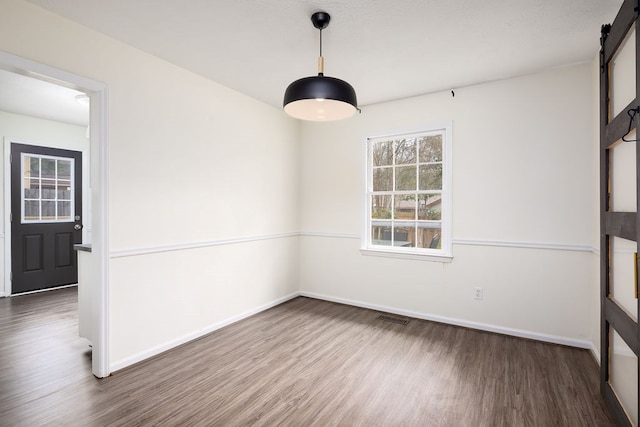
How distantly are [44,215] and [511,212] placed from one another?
A: 22.2ft

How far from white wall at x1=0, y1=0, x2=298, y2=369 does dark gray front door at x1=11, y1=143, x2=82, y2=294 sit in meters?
3.55

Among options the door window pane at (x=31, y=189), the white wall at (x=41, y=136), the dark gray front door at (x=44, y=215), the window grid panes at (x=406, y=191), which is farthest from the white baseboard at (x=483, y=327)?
the door window pane at (x=31, y=189)

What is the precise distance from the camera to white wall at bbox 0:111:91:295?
182 inches

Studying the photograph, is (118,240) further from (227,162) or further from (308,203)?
(308,203)

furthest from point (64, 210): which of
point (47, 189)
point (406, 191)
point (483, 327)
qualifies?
point (483, 327)

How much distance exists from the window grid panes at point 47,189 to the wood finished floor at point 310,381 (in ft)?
7.35

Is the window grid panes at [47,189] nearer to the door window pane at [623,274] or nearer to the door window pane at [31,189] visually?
the door window pane at [31,189]

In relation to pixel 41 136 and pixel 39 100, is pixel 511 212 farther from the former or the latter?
pixel 41 136

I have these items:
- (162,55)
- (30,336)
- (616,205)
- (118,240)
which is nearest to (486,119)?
(616,205)

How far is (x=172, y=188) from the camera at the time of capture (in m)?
3.06

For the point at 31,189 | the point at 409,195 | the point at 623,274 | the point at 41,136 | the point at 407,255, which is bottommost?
the point at 407,255

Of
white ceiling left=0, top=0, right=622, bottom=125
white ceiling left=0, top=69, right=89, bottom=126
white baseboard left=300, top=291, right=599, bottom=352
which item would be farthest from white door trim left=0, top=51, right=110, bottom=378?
white baseboard left=300, top=291, right=599, bottom=352

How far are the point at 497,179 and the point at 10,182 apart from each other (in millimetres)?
6698

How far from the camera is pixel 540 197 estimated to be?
3.18m
